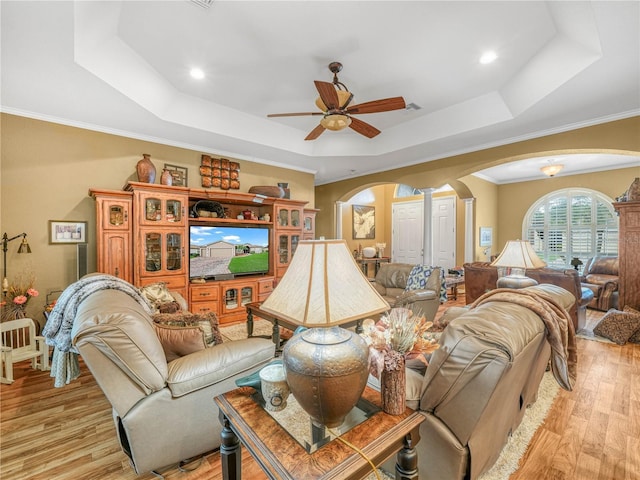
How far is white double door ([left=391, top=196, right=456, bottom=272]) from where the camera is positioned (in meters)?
7.23

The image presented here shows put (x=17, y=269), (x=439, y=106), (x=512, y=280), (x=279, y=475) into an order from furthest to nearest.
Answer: (x=439, y=106), (x=17, y=269), (x=512, y=280), (x=279, y=475)

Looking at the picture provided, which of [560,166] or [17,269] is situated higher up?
[560,166]

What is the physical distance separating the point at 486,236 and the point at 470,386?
7048mm

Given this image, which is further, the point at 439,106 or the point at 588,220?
the point at 588,220

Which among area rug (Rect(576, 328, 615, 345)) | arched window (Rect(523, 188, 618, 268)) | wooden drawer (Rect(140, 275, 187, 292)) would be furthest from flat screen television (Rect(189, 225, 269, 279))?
arched window (Rect(523, 188, 618, 268))

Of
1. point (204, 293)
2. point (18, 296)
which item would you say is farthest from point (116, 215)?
point (204, 293)

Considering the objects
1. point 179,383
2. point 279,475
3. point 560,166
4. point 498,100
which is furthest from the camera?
point 560,166

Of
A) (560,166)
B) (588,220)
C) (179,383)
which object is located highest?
(560,166)

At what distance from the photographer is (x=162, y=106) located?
3.30 m

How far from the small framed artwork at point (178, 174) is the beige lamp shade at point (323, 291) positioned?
3.70m

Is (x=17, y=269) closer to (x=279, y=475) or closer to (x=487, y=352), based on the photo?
(x=279, y=475)

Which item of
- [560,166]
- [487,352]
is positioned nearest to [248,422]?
[487,352]

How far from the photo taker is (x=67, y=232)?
3.40 m

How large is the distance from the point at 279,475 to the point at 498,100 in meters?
4.07
